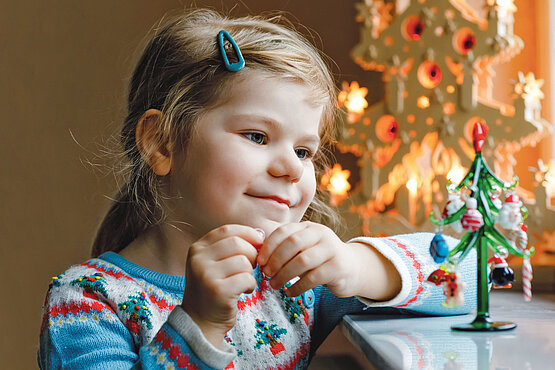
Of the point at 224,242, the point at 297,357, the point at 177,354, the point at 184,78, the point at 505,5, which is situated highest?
the point at 505,5

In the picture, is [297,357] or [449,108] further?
[449,108]

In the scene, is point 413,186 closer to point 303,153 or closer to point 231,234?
point 303,153

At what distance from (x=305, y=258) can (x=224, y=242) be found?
8 cm

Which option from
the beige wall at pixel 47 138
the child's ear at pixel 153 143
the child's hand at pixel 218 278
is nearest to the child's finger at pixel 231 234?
the child's hand at pixel 218 278

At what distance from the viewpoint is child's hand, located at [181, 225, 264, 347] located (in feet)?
1.93

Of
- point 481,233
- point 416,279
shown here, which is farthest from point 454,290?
point 416,279

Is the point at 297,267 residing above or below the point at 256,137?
below

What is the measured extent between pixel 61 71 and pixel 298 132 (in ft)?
4.77

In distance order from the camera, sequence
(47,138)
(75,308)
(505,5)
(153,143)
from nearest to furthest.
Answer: (75,308)
(153,143)
(505,5)
(47,138)

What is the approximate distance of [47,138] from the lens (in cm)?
198

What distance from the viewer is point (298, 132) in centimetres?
73

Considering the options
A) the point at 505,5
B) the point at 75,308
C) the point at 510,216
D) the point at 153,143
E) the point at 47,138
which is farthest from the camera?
the point at 47,138

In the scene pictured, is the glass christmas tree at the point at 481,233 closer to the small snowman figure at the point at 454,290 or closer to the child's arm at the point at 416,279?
the small snowman figure at the point at 454,290

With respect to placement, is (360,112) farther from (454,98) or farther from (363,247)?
(363,247)
